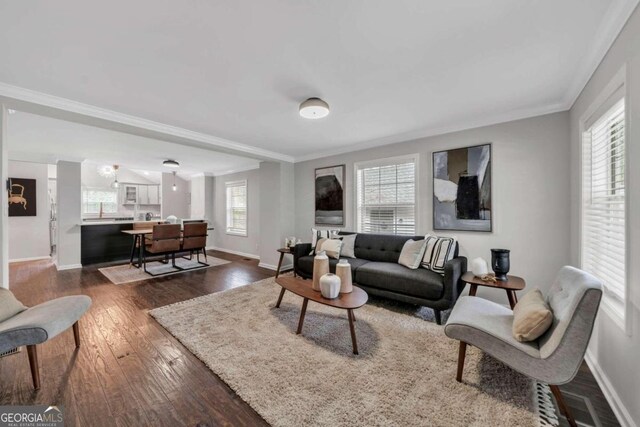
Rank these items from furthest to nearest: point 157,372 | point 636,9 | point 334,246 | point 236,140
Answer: point 236,140 < point 334,246 < point 157,372 < point 636,9

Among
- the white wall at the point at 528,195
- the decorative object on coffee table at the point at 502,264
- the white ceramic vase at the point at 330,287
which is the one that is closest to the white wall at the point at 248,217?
the white ceramic vase at the point at 330,287

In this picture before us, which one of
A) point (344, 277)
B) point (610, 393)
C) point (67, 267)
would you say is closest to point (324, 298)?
point (344, 277)

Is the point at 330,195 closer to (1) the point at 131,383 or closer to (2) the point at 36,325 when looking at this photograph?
(1) the point at 131,383

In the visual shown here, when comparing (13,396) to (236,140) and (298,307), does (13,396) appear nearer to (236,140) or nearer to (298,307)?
(298,307)

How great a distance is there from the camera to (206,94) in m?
2.48

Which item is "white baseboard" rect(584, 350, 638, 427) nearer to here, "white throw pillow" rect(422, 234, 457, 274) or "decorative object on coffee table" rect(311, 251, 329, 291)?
"white throw pillow" rect(422, 234, 457, 274)

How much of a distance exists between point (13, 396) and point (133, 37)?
8.19 feet

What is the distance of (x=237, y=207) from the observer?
23.3 ft

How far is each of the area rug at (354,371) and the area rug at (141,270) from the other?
2094 millimetres

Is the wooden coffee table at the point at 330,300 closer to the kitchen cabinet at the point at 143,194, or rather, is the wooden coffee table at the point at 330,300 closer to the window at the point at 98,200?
the kitchen cabinet at the point at 143,194

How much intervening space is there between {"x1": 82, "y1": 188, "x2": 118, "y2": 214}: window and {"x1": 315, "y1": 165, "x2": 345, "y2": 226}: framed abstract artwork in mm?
7527

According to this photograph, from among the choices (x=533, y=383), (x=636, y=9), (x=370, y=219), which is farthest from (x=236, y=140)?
(x=533, y=383)

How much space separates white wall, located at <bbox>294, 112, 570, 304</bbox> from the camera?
9.08 feet

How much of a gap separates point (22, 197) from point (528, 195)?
989 centimetres
